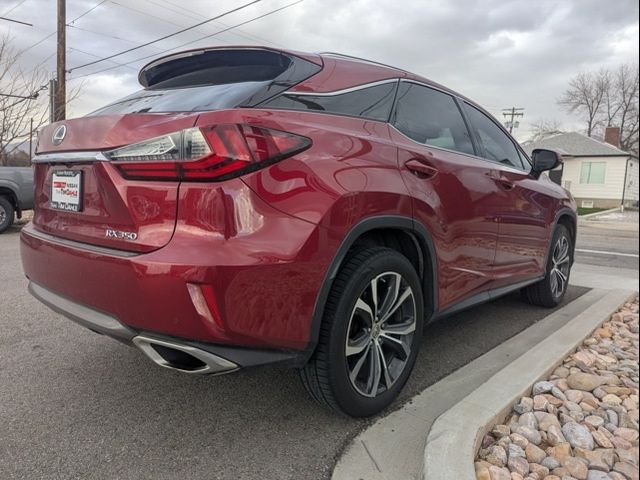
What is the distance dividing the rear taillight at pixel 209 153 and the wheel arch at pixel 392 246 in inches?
19.6

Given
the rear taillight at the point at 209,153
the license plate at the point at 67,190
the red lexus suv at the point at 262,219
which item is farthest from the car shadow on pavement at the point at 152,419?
the license plate at the point at 67,190

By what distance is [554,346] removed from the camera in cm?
320

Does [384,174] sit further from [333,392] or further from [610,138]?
[610,138]

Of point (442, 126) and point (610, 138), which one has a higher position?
point (610, 138)

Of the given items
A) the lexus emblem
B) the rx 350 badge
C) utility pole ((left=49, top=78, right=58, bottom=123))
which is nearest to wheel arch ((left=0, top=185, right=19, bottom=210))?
utility pole ((left=49, top=78, right=58, bottom=123))

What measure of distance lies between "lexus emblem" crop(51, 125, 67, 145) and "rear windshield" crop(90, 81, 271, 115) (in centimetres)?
24

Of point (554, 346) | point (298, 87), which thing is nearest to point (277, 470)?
point (298, 87)

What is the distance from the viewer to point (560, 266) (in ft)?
15.6

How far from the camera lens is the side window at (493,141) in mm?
3574

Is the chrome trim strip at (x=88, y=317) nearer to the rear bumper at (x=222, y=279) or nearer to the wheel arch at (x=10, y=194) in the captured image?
the rear bumper at (x=222, y=279)

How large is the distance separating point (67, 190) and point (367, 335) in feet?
5.22

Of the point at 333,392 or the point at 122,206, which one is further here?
the point at 333,392

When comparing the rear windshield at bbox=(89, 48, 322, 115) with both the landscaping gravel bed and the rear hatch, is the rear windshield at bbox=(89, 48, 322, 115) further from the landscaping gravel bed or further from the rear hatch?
the landscaping gravel bed

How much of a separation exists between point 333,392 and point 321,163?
104cm
